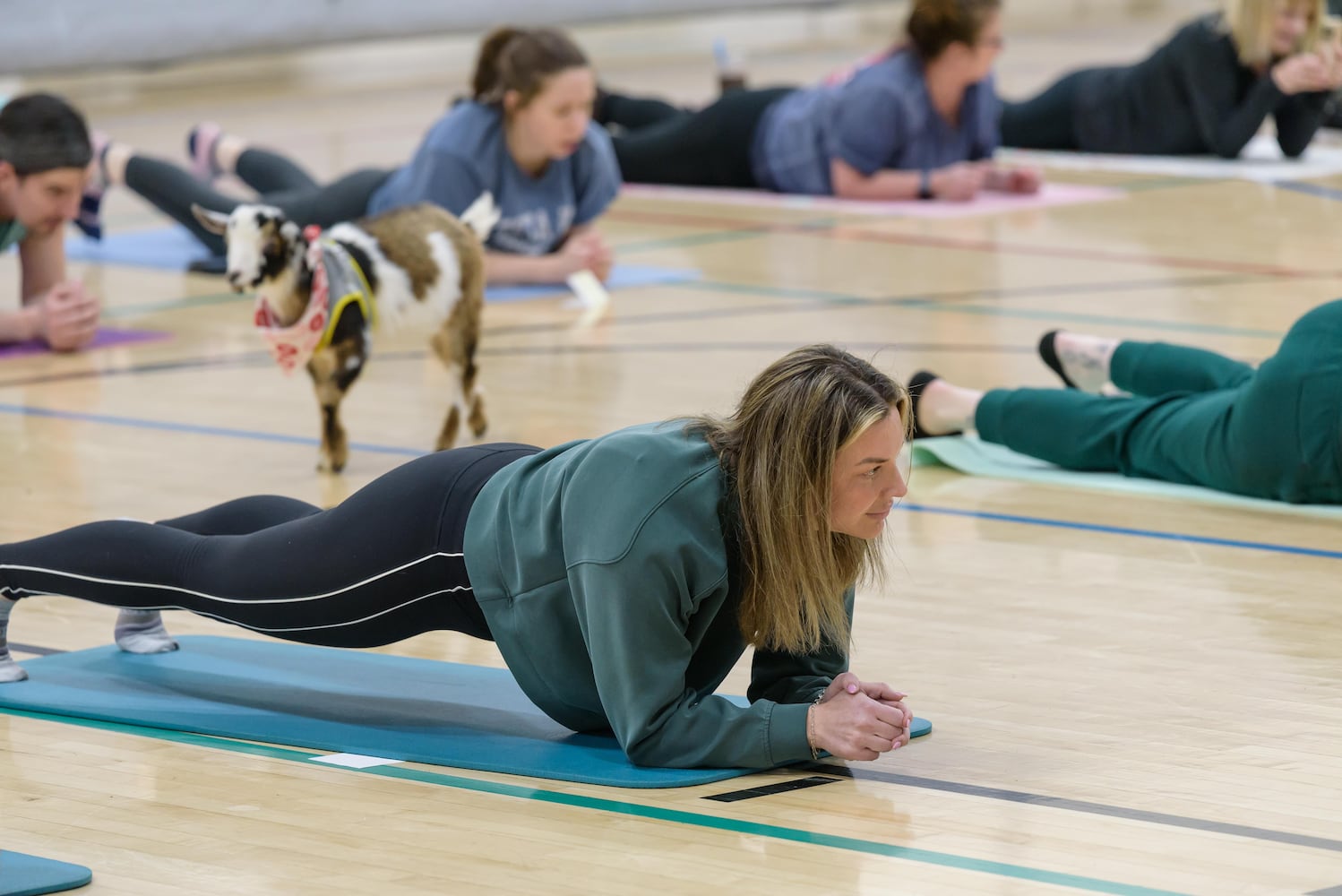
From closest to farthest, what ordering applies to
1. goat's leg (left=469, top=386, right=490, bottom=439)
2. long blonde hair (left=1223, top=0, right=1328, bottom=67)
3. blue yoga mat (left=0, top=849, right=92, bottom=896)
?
blue yoga mat (left=0, top=849, right=92, bottom=896) → goat's leg (left=469, top=386, right=490, bottom=439) → long blonde hair (left=1223, top=0, right=1328, bottom=67)

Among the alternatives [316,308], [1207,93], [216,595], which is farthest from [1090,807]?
[1207,93]

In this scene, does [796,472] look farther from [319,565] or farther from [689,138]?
[689,138]

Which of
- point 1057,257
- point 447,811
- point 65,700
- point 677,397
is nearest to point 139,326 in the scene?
point 677,397

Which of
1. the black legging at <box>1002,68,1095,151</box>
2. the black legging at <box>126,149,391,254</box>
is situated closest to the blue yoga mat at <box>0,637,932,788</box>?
the black legging at <box>126,149,391,254</box>

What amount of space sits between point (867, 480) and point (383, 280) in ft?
6.18

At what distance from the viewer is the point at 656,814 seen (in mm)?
2334

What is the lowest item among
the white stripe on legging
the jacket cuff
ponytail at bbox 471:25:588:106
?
the jacket cuff

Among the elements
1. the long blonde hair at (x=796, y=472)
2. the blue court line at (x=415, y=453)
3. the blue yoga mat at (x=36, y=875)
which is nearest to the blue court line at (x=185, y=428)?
the blue court line at (x=415, y=453)

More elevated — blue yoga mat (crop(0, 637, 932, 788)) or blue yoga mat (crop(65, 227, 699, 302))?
blue yoga mat (crop(0, 637, 932, 788))

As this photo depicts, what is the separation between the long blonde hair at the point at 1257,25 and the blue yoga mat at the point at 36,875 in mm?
6596

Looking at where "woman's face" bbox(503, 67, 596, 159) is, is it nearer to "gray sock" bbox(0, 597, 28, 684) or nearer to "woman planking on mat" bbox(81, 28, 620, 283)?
"woman planking on mat" bbox(81, 28, 620, 283)

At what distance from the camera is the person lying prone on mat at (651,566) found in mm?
2332

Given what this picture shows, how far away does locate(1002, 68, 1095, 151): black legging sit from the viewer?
880cm

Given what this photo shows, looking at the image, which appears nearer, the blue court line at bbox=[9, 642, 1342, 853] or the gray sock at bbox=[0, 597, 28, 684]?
the blue court line at bbox=[9, 642, 1342, 853]
